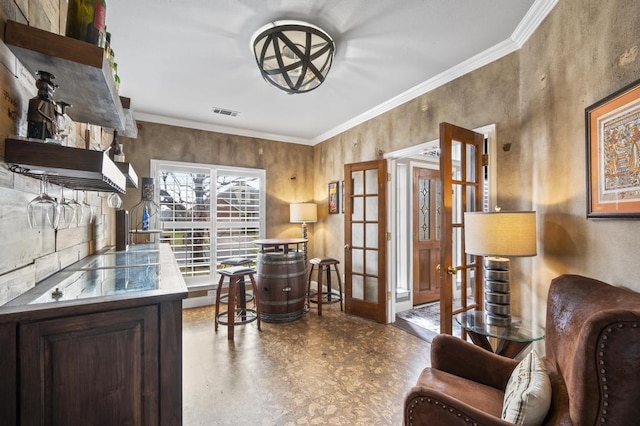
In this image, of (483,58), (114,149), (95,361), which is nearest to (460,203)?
(483,58)

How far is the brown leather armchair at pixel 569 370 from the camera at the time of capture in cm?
77

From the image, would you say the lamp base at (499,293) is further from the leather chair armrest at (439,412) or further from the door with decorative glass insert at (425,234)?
the door with decorative glass insert at (425,234)

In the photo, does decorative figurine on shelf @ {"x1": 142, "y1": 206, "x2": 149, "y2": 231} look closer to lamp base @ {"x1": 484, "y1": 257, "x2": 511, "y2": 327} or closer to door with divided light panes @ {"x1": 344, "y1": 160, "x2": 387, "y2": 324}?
door with divided light panes @ {"x1": 344, "y1": 160, "x2": 387, "y2": 324}

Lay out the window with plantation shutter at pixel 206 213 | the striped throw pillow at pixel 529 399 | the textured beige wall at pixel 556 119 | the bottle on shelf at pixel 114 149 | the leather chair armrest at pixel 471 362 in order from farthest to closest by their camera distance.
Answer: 1. the window with plantation shutter at pixel 206 213
2. the bottle on shelf at pixel 114 149
3. the leather chair armrest at pixel 471 362
4. the textured beige wall at pixel 556 119
5. the striped throw pillow at pixel 529 399

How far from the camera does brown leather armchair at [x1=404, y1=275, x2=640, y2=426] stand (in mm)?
770

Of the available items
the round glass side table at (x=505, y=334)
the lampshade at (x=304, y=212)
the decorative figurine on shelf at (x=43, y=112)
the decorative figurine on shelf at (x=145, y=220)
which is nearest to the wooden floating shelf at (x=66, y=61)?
the decorative figurine on shelf at (x=43, y=112)

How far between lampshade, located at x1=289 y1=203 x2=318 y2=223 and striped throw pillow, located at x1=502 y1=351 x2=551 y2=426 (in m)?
3.57

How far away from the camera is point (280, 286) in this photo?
353 centimetres

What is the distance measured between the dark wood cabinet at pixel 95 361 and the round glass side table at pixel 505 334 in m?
1.70

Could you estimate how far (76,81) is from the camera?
116 centimetres

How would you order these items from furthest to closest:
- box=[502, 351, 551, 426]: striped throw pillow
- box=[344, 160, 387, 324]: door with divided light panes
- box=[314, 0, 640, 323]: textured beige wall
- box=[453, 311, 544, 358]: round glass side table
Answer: box=[344, 160, 387, 324]: door with divided light panes → box=[453, 311, 544, 358]: round glass side table → box=[314, 0, 640, 323]: textured beige wall → box=[502, 351, 551, 426]: striped throw pillow

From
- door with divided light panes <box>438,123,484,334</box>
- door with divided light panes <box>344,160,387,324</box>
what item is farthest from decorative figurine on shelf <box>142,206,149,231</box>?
door with divided light panes <box>438,123,484,334</box>

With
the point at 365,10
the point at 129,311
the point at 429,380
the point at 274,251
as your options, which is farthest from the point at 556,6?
the point at 274,251

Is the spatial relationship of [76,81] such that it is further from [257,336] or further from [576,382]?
[257,336]
